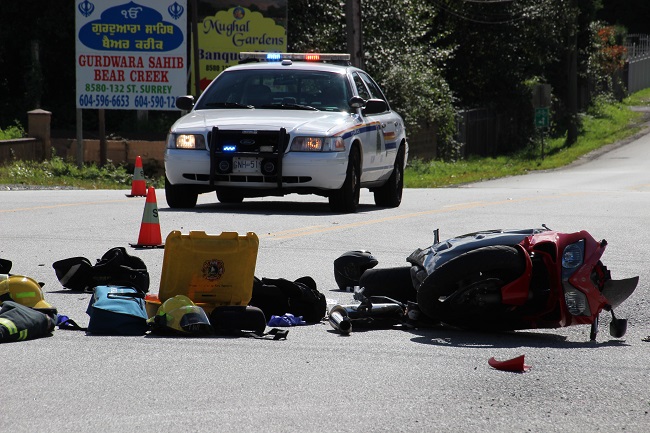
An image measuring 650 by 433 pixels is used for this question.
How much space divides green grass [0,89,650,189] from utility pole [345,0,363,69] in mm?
3165

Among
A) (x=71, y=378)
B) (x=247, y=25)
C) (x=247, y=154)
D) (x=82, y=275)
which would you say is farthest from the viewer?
(x=247, y=25)

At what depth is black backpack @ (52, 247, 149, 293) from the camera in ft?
26.1

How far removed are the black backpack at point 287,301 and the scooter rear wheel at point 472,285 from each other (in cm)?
72

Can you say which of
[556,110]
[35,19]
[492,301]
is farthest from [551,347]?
[556,110]

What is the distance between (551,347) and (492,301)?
42 centimetres

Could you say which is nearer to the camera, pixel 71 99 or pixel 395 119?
pixel 395 119

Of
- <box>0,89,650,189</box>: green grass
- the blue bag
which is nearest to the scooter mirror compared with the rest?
the blue bag

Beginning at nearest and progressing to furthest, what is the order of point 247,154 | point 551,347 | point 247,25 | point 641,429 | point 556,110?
point 641,429
point 551,347
point 247,154
point 247,25
point 556,110

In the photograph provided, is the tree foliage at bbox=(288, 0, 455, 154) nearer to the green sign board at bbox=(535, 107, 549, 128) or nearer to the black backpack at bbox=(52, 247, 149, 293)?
the green sign board at bbox=(535, 107, 549, 128)

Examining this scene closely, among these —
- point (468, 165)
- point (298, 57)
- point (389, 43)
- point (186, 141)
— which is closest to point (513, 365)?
point (186, 141)

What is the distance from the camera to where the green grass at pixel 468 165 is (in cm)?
2416

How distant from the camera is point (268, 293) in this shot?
741 centimetres

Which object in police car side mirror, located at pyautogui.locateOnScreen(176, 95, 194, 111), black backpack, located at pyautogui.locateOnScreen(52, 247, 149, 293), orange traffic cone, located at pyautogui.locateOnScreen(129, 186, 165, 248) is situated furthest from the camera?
police car side mirror, located at pyautogui.locateOnScreen(176, 95, 194, 111)

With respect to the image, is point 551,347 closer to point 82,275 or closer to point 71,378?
point 71,378
